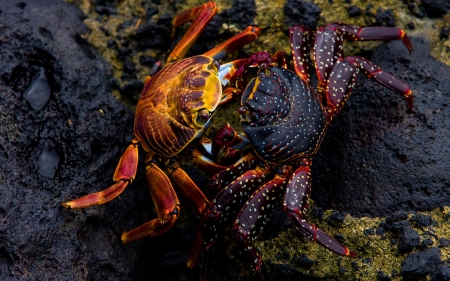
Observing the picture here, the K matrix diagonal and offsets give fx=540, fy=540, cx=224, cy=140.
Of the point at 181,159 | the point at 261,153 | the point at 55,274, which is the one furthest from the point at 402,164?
the point at 55,274

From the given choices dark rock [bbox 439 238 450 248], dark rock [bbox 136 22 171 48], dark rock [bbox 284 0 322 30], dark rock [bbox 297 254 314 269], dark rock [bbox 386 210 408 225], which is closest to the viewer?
dark rock [bbox 439 238 450 248]

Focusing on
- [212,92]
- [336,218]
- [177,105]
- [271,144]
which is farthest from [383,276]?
[177,105]

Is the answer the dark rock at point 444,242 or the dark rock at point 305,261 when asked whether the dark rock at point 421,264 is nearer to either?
the dark rock at point 444,242

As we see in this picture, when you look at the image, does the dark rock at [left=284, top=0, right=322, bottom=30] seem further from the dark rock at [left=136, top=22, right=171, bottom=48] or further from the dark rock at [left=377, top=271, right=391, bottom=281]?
the dark rock at [left=377, top=271, right=391, bottom=281]

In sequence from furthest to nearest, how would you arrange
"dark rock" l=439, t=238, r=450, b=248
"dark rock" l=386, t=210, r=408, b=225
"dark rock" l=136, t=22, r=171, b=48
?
"dark rock" l=136, t=22, r=171, b=48 < "dark rock" l=386, t=210, r=408, b=225 < "dark rock" l=439, t=238, r=450, b=248

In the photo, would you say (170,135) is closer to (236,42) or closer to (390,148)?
(236,42)

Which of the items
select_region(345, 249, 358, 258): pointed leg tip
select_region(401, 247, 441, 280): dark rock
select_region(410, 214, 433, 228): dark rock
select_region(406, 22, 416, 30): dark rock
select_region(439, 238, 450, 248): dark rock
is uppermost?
select_region(406, 22, 416, 30): dark rock

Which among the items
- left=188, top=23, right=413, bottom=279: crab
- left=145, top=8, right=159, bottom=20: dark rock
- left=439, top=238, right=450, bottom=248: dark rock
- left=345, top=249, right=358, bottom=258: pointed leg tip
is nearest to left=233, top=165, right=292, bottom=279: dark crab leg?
left=188, top=23, right=413, bottom=279: crab

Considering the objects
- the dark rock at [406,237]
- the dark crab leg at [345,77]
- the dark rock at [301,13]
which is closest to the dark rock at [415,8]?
the dark rock at [301,13]
